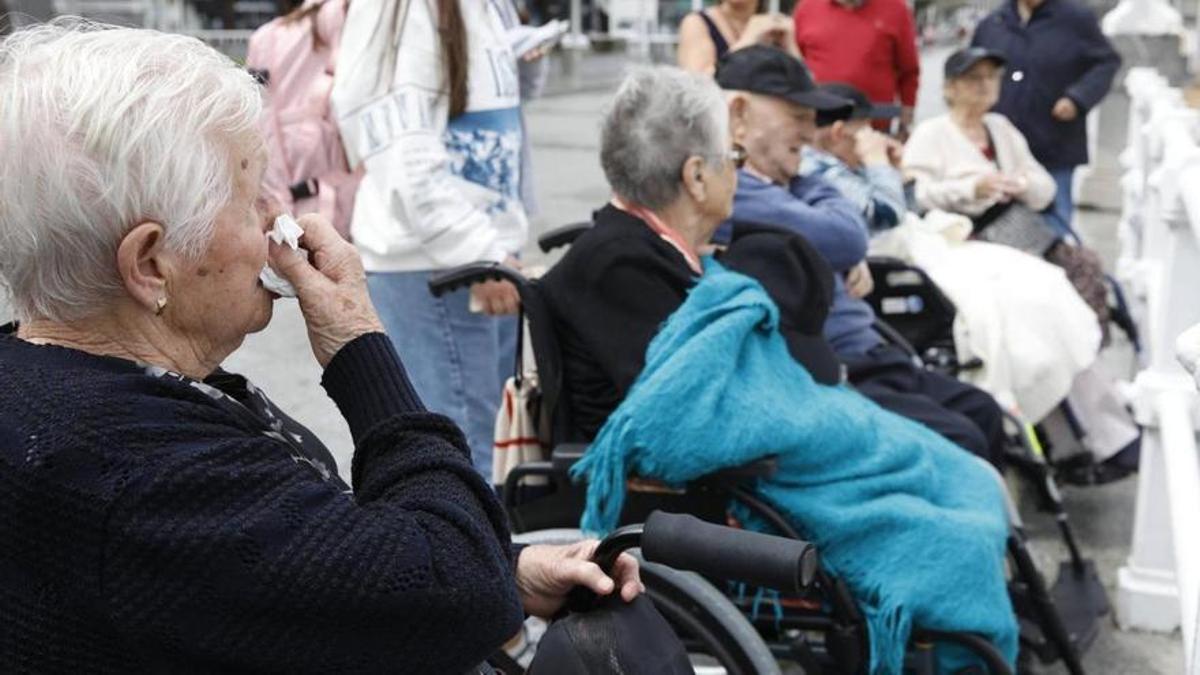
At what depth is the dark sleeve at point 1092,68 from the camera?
6125 millimetres

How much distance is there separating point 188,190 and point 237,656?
1.49 feet

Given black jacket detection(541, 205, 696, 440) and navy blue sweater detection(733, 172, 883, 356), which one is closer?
black jacket detection(541, 205, 696, 440)

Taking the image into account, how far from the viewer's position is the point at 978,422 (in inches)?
138

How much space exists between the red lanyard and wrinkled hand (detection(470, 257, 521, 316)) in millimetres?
287

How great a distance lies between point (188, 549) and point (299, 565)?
102mm

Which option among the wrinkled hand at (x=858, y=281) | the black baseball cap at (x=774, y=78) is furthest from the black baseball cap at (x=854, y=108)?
the wrinkled hand at (x=858, y=281)

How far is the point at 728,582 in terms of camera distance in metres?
2.49

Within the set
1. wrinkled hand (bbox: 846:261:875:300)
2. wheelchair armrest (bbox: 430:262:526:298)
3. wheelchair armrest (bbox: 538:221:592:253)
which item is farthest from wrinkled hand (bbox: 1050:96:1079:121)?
wheelchair armrest (bbox: 430:262:526:298)

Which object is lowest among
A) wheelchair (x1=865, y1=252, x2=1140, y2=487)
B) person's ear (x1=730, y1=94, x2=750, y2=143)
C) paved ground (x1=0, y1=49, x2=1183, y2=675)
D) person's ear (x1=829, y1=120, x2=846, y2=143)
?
paved ground (x1=0, y1=49, x2=1183, y2=675)

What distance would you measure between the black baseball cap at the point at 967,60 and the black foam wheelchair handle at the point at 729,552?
150 inches

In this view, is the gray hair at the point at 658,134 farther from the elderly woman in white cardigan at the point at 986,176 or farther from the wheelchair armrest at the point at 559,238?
the elderly woman in white cardigan at the point at 986,176

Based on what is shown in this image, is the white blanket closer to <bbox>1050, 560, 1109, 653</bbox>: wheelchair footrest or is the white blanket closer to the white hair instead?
<bbox>1050, 560, 1109, 653</bbox>: wheelchair footrest

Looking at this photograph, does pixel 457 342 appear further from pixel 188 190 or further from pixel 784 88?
pixel 188 190

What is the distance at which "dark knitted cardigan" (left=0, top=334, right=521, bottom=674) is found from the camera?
1.25 m
